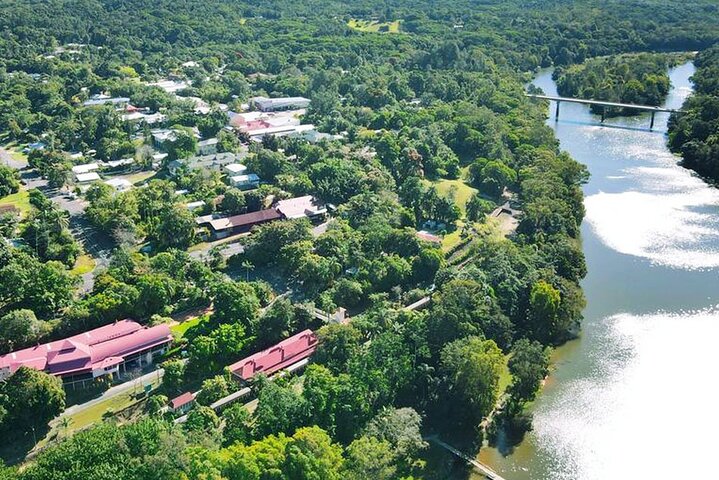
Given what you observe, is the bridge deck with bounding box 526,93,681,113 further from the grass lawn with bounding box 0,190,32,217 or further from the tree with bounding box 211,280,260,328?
the tree with bounding box 211,280,260,328

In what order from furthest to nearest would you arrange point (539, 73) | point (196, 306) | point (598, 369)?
point (539, 73), point (196, 306), point (598, 369)

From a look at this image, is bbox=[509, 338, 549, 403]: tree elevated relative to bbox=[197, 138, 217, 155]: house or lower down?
lower down

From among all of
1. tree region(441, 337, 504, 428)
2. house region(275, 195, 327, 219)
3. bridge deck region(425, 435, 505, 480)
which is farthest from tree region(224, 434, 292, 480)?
house region(275, 195, 327, 219)

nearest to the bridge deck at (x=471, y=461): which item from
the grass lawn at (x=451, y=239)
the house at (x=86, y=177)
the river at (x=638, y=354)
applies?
the river at (x=638, y=354)

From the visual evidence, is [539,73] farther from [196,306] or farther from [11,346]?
[11,346]

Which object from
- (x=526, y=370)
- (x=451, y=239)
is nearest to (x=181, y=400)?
(x=526, y=370)

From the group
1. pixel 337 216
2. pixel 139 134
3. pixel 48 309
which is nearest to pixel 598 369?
pixel 337 216
